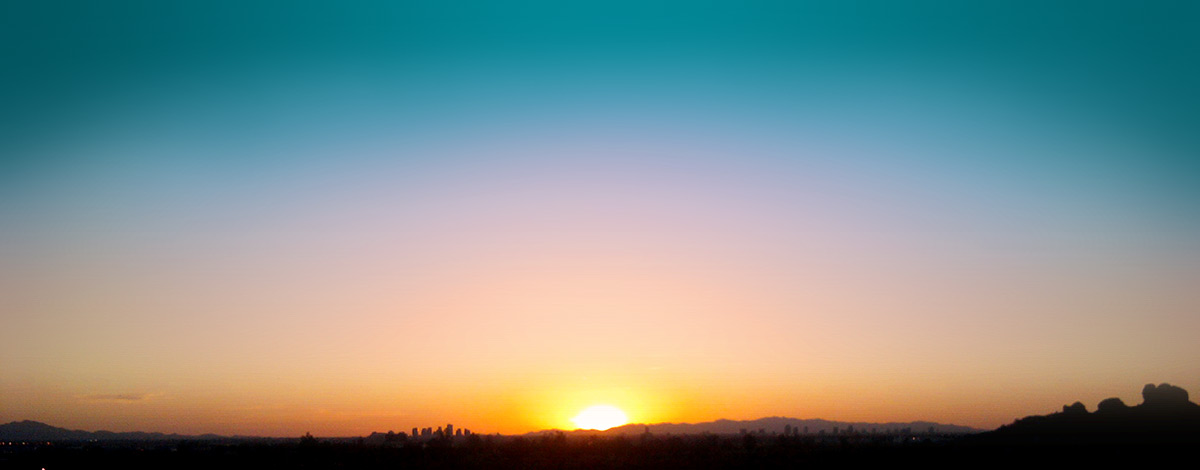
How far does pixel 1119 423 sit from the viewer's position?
93.5 meters

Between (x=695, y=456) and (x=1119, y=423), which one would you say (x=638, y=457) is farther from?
(x=1119, y=423)

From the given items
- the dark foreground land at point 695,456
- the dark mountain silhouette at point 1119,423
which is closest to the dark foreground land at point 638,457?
the dark foreground land at point 695,456

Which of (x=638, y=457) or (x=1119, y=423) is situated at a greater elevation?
(x=1119, y=423)

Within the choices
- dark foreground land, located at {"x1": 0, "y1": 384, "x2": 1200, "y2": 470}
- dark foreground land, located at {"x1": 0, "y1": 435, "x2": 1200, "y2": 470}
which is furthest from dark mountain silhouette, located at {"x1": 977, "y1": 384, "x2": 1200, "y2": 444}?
dark foreground land, located at {"x1": 0, "y1": 435, "x2": 1200, "y2": 470}

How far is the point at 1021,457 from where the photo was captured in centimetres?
6406

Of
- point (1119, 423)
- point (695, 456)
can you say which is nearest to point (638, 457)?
point (695, 456)

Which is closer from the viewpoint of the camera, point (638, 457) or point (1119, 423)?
point (638, 457)

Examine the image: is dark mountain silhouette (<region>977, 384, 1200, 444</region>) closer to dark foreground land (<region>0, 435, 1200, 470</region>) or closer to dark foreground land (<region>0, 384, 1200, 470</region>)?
dark foreground land (<region>0, 384, 1200, 470</region>)

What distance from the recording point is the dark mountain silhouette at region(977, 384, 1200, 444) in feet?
278

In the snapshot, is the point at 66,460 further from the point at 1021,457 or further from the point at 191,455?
the point at 1021,457

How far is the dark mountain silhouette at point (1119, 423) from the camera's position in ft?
278

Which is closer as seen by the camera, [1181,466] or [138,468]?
[1181,466]

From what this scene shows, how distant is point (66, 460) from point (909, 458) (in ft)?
216

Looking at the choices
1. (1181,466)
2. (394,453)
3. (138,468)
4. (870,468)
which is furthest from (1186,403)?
(138,468)
